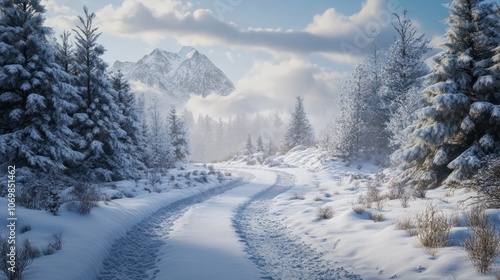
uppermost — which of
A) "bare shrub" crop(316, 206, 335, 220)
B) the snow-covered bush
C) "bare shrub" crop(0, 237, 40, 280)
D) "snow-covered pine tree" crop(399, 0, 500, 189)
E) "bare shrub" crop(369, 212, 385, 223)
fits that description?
"snow-covered pine tree" crop(399, 0, 500, 189)

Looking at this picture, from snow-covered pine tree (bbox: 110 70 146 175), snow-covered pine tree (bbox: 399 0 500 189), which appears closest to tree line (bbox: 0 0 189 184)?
snow-covered pine tree (bbox: 110 70 146 175)

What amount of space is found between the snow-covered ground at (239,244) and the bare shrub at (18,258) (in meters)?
0.17

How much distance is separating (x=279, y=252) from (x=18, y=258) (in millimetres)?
5337

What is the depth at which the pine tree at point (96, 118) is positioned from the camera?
19.3 metres

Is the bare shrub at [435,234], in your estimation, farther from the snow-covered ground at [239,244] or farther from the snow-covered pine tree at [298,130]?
the snow-covered pine tree at [298,130]

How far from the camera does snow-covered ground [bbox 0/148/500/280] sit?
5.80 metres

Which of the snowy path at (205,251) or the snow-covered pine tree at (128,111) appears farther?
the snow-covered pine tree at (128,111)

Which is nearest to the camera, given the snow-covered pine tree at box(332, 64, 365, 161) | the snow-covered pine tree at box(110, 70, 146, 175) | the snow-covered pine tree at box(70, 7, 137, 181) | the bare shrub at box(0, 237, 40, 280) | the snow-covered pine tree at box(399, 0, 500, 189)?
the bare shrub at box(0, 237, 40, 280)

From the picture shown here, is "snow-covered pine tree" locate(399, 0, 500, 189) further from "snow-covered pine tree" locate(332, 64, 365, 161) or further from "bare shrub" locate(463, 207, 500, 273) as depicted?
"snow-covered pine tree" locate(332, 64, 365, 161)

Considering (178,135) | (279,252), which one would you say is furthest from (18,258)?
(178,135)

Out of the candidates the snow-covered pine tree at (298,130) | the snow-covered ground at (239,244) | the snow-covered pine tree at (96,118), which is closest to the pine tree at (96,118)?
the snow-covered pine tree at (96,118)

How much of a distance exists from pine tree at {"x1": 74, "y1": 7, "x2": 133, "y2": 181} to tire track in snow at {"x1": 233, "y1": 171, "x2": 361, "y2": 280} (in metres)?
11.5

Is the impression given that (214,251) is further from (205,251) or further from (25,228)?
(25,228)

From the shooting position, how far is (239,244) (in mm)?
8047
